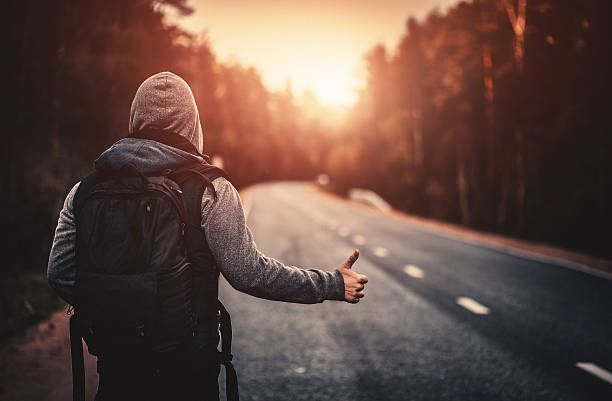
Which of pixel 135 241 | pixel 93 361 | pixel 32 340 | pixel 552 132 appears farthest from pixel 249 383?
pixel 552 132

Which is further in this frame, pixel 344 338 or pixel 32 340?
pixel 344 338

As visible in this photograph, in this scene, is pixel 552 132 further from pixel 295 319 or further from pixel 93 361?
pixel 93 361

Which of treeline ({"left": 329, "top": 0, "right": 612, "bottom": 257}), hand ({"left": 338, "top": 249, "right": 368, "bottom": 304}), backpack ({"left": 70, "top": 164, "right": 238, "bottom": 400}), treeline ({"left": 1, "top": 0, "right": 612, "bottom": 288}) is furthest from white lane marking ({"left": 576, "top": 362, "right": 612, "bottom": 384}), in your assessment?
treeline ({"left": 329, "top": 0, "right": 612, "bottom": 257})

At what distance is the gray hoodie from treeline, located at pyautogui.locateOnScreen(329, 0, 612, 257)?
15.1 metres

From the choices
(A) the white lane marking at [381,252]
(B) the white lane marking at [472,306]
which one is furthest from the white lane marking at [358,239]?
(B) the white lane marking at [472,306]

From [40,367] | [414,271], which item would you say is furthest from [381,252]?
[40,367]

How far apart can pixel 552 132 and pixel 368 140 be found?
30629 millimetres

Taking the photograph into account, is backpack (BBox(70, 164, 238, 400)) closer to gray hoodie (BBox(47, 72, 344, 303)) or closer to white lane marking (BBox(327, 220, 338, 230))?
gray hoodie (BBox(47, 72, 344, 303))

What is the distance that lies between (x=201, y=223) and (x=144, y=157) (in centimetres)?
33

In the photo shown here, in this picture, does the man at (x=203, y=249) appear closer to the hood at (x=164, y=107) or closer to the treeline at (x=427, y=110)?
the hood at (x=164, y=107)

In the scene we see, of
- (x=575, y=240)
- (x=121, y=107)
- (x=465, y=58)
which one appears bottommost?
(x=575, y=240)

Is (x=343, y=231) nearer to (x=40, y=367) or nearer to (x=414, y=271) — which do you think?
(x=414, y=271)

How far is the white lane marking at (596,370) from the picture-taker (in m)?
4.55

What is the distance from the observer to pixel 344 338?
570 centimetres
